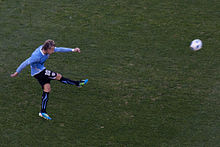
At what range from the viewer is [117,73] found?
11.2 metres

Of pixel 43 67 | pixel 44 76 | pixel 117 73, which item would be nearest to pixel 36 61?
pixel 43 67

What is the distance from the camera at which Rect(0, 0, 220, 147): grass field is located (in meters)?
9.17

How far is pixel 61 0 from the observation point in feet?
48.5

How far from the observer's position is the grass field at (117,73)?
917 centimetres

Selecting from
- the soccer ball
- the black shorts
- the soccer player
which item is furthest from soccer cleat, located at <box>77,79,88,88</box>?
the soccer ball

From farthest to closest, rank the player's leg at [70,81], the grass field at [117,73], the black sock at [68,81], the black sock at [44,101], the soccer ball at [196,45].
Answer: the soccer ball at [196,45] → the black sock at [68,81] → the player's leg at [70,81] → the black sock at [44,101] → the grass field at [117,73]

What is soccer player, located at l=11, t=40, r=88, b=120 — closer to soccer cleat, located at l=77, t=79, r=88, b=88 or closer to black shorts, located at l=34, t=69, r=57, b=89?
black shorts, located at l=34, t=69, r=57, b=89

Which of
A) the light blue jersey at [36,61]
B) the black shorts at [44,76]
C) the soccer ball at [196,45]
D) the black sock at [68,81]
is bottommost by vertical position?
the black sock at [68,81]

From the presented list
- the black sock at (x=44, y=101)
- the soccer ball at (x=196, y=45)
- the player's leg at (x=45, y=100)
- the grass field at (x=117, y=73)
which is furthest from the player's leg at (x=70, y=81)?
the soccer ball at (x=196, y=45)

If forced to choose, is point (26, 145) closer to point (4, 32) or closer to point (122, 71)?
point (122, 71)

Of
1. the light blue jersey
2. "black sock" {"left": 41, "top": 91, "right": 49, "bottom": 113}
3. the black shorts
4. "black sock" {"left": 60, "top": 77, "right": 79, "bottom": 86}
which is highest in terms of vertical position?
the light blue jersey

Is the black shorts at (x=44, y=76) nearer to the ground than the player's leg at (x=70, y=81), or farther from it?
farther from it

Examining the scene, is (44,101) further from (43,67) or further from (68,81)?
(68,81)

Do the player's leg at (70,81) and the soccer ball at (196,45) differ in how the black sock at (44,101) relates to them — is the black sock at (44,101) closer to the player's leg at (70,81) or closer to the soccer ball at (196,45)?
the player's leg at (70,81)
